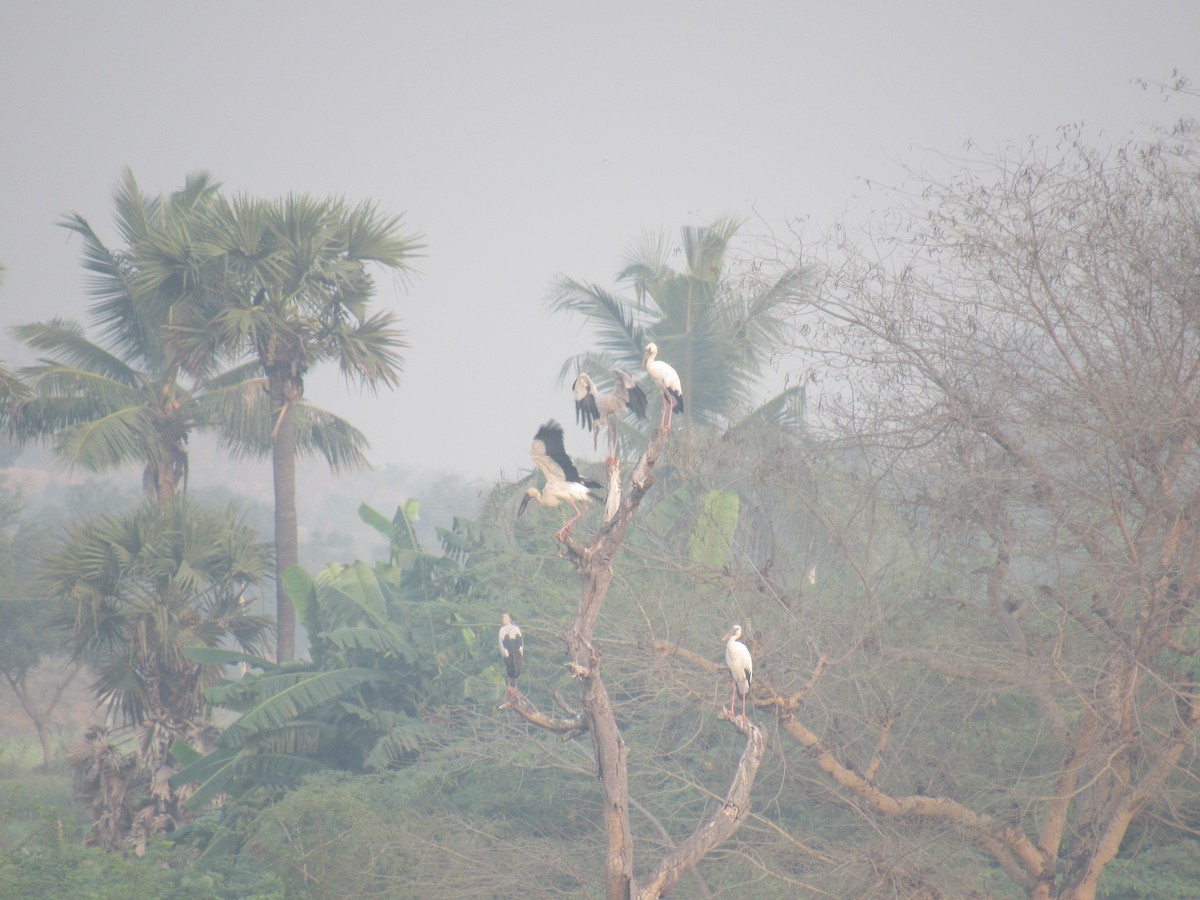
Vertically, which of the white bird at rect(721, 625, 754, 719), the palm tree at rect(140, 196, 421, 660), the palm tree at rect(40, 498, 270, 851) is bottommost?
the palm tree at rect(40, 498, 270, 851)

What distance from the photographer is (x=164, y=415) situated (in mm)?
16375

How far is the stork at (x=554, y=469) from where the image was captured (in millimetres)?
6496

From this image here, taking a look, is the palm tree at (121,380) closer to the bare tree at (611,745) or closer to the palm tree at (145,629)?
the palm tree at (145,629)

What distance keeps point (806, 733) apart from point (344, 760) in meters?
7.34

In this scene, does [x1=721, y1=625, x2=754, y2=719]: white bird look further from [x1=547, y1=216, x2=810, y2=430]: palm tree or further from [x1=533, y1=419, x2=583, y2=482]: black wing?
[x1=547, y1=216, x2=810, y2=430]: palm tree

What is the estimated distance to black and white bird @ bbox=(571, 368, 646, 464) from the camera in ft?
21.3

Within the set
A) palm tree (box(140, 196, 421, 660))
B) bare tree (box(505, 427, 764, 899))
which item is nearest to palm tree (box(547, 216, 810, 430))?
palm tree (box(140, 196, 421, 660))

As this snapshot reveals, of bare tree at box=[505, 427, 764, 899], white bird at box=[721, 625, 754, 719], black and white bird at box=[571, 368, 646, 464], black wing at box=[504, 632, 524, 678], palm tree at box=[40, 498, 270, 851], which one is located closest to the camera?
bare tree at box=[505, 427, 764, 899]

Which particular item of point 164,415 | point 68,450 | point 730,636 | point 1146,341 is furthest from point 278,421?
point 1146,341

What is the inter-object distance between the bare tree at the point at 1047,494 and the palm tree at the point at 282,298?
9144 mm

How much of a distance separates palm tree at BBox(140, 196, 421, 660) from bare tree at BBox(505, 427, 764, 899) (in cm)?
943

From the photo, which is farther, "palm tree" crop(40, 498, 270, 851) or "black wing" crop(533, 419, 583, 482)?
"palm tree" crop(40, 498, 270, 851)

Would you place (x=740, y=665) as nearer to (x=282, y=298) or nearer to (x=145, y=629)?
(x=145, y=629)

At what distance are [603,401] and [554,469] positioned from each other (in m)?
0.52
